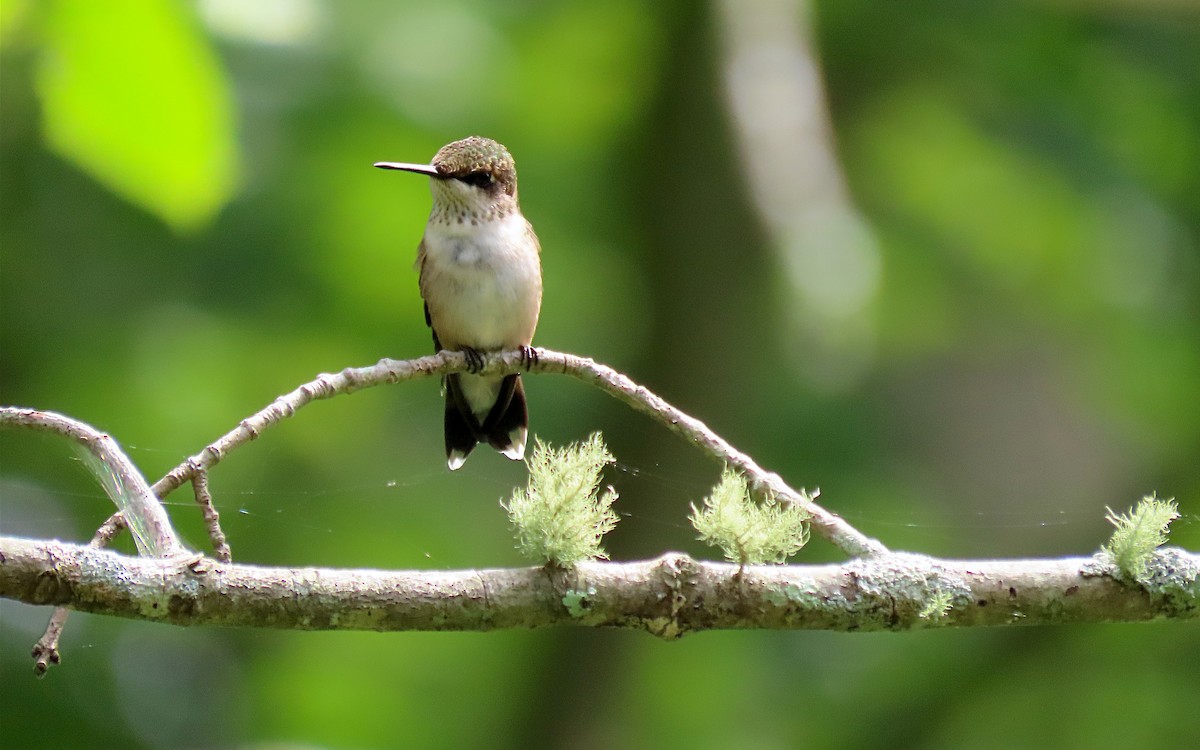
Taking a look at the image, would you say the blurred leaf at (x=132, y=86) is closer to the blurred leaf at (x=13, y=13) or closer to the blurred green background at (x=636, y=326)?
the blurred leaf at (x=13, y=13)

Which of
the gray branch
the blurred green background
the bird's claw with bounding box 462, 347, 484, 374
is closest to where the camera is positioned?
the gray branch

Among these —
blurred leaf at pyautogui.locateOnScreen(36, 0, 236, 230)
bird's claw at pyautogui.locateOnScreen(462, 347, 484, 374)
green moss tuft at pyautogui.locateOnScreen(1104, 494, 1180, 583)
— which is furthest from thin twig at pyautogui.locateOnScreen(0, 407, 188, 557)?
green moss tuft at pyautogui.locateOnScreen(1104, 494, 1180, 583)

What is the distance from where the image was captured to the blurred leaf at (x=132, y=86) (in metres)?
1.89

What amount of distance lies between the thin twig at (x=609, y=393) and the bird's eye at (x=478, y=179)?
6.00ft

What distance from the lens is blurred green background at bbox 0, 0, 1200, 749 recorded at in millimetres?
6941

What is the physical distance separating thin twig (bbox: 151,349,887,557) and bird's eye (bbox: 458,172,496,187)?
6.00 feet

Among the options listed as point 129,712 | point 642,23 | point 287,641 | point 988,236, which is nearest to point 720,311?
point 988,236

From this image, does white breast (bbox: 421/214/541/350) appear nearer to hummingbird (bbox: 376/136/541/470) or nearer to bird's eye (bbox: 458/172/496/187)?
hummingbird (bbox: 376/136/541/470)

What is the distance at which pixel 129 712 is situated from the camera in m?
7.08

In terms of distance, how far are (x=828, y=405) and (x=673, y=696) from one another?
2.42 metres

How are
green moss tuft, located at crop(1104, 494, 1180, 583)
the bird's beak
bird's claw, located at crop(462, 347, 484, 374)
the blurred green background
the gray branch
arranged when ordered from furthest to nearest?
1. the blurred green background
2. bird's claw, located at crop(462, 347, 484, 374)
3. the bird's beak
4. green moss tuft, located at crop(1104, 494, 1180, 583)
5. the gray branch

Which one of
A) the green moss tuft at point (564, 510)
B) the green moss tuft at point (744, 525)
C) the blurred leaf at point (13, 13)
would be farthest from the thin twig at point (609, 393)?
the blurred leaf at point (13, 13)

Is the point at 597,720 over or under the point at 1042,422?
under

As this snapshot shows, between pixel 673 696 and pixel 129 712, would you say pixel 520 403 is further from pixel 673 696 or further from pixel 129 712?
pixel 673 696
